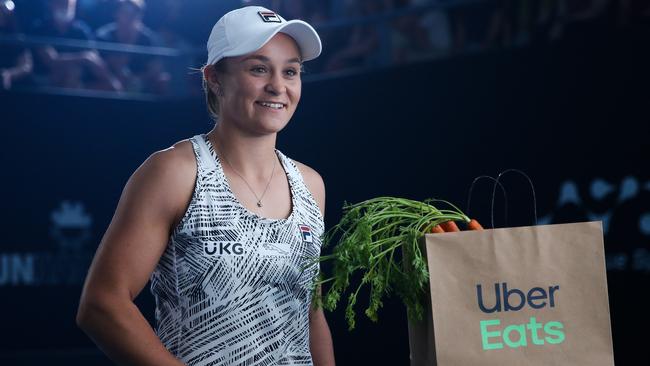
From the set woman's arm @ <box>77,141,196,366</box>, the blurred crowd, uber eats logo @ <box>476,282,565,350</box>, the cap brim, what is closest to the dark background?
the blurred crowd

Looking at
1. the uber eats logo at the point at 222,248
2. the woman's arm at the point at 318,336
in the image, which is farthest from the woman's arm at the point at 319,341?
the uber eats logo at the point at 222,248

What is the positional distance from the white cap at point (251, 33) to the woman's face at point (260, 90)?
22 millimetres

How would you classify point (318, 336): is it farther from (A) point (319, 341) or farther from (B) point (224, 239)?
(B) point (224, 239)

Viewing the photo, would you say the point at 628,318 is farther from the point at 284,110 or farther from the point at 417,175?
the point at 284,110

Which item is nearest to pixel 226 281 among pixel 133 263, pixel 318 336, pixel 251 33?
pixel 133 263

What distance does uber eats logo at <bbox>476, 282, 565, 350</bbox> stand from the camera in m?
1.40

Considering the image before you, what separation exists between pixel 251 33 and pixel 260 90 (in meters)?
0.10

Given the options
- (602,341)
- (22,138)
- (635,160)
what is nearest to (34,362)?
(22,138)

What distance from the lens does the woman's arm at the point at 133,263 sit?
1.46 m

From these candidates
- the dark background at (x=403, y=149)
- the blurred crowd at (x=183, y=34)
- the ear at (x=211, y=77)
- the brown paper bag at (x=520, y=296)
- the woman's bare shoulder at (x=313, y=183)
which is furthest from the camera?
the blurred crowd at (x=183, y=34)

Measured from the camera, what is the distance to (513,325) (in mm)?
1407

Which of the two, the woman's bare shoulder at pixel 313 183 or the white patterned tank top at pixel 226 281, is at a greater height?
the woman's bare shoulder at pixel 313 183

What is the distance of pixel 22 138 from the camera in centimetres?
523

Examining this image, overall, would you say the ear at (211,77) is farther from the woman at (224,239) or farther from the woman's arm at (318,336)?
the woman's arm at (318,336)
